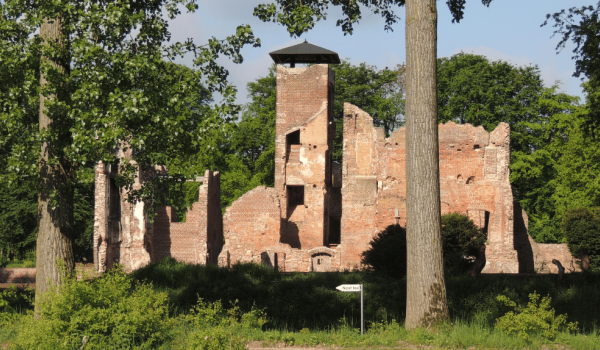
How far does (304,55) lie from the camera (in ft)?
127

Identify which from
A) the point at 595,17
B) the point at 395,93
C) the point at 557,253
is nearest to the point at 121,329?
the point at 595,17

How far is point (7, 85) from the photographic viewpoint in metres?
10.9

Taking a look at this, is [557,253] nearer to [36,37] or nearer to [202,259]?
[202,259]

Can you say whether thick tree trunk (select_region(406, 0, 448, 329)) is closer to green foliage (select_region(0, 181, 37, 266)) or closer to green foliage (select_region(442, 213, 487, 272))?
green foliage (select_region(442, 213, 487, 272))

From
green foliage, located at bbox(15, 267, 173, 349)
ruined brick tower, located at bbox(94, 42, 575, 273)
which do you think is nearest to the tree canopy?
green foliage, located at bbox(15, 267, 173, 349)

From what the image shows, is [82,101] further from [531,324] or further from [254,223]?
[254,223]

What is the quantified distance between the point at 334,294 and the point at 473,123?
26489 mm

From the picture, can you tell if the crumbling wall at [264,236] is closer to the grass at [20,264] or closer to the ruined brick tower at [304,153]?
the ruined brick tower at [304,153]

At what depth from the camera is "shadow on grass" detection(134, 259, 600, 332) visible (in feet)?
42.6

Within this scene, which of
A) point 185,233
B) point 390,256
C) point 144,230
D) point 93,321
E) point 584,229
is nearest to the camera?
point 93,321

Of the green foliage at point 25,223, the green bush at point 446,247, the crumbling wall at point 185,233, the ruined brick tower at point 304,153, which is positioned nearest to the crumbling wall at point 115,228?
the crumbling wall at point 185,233

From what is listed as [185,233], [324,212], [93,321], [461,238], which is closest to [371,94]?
[324,212]

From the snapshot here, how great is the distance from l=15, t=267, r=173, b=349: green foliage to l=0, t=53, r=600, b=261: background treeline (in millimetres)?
24956

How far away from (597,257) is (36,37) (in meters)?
23.8
